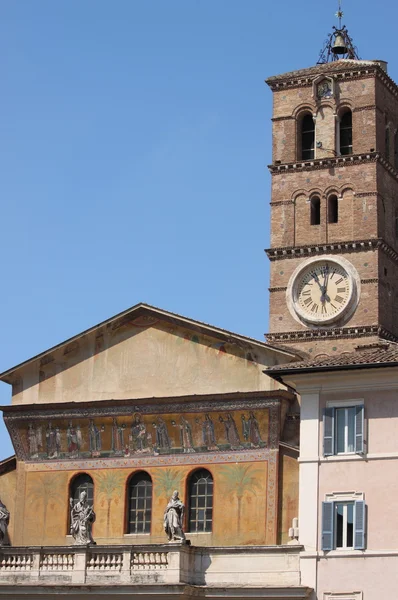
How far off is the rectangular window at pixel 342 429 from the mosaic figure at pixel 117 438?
792 centimetres

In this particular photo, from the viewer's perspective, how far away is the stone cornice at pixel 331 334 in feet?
175

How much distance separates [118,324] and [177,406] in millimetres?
3260

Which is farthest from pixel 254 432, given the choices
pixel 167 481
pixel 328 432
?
pixel 328 432

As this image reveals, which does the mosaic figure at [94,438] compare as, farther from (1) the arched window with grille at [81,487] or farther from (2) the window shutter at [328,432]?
(2) the window shutter at [328,432]

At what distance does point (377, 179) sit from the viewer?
55719mm

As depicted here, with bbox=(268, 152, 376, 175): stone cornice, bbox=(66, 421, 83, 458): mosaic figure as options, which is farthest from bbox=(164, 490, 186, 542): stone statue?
bbox=(268, 152, 376, 175): stone cornice

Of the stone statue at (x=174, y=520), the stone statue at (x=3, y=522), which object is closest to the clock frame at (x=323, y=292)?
the stone statue at (x=3, y=522)

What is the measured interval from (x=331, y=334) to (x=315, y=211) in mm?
5268

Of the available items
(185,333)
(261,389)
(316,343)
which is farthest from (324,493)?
(316,343)

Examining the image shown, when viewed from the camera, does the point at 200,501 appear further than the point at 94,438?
No

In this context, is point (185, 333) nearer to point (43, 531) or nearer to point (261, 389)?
point (261, 389)

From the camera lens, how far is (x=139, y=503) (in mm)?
42094

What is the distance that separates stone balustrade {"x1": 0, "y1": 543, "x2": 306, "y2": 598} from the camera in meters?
36.5

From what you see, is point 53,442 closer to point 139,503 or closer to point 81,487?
point 81,487
